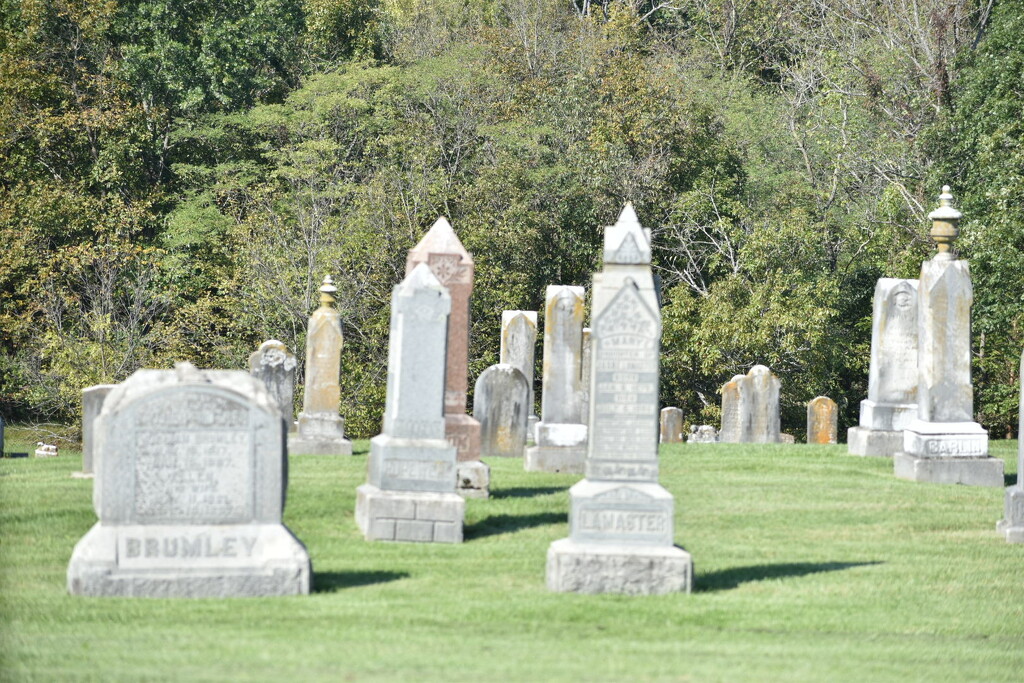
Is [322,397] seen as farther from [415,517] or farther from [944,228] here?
[944,228]

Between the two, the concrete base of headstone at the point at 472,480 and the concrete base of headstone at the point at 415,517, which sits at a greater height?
the concrete base of headstone at the point at 472,480

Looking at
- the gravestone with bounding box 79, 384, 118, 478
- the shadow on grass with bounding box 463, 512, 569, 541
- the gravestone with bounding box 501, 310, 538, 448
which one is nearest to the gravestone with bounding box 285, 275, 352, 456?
the gravestone with bounding box 501, 310, 538, 448

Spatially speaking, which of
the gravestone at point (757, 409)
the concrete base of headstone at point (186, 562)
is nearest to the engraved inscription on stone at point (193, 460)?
the concrete base of headstone at point (186, 562)

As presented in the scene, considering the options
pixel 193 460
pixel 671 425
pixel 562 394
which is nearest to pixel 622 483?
pixel 193 460

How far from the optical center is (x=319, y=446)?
65.4 feet

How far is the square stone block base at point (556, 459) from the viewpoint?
1892 cm

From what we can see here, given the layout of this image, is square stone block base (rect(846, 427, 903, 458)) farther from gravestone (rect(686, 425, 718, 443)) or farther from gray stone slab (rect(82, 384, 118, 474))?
gray stone slab (rect(82, 384, 118, 474))

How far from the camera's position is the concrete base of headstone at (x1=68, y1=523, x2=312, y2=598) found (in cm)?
1064

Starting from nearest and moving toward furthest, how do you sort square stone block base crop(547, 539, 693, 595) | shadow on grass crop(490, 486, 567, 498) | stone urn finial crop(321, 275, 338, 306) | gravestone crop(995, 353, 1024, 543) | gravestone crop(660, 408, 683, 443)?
square stone block base crop(547, 539, 693, 595) → gravestone crop(995, 353, 1024, 543) → shadow on grass crop(490, 486, 567, 498) → stone urn finial crop(321, 275, 338, 306) → gravestone crop(660, 408, 683, 443)

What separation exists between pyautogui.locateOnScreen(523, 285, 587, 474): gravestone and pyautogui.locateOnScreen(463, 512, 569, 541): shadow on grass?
3579 millimetres

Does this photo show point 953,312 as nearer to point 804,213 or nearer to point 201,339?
point 804,213

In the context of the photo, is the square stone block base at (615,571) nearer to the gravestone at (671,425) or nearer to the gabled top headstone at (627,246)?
the gabled top headstone at (627,246)

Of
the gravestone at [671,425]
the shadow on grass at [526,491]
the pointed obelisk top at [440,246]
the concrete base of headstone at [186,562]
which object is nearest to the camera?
the concrete base of headstone at [186,562]

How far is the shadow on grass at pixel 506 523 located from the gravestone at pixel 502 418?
203 inches
